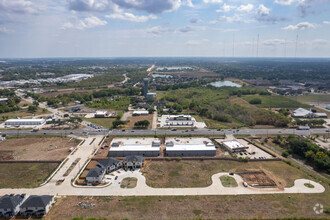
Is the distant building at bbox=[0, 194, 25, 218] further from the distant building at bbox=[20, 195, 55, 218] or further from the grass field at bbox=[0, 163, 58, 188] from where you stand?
the grass field at bbox=[0, 163, 58, 188]

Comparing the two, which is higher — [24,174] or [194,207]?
[24,174]

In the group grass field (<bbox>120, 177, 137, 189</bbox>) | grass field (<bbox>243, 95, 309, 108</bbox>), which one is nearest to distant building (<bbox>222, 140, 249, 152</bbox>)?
grass field (<bbox>120, 177, 137, 189</bbox>)

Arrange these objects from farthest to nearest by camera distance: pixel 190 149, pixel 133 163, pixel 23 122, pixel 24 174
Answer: pixel 23 122 → pixel 190 149 → pixel 133 163 → pixel 24 174

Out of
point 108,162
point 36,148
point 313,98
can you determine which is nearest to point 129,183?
point 108,162

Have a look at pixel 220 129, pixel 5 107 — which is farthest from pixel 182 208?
pixel 5 107

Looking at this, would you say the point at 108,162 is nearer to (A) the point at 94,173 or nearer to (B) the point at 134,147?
(A) the point at 94,173
